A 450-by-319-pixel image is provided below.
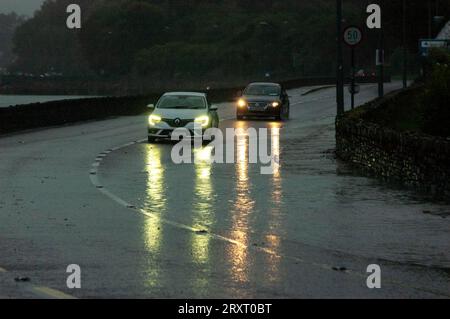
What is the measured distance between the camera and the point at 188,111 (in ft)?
111

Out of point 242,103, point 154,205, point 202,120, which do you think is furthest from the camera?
point 242,103

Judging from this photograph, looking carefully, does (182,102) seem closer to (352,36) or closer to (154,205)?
(352,36)

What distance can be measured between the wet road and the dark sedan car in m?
21.3

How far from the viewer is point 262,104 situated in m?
48.0

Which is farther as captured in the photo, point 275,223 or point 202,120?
point 202,120

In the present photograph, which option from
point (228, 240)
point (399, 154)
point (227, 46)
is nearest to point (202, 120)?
point (399, 154)

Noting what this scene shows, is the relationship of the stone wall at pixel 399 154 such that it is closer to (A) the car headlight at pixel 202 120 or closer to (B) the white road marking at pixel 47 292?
(A) the car headlight at pixel 202 120

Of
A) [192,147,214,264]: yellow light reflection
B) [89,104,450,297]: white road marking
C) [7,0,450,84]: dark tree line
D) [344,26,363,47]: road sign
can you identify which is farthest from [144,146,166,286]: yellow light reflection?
[7,0,450,84]: dark tree line

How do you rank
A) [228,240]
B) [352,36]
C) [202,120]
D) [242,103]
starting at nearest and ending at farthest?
[228,240]
[202,120]
[352,36]
[242,103]

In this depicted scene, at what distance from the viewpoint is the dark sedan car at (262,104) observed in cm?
4791

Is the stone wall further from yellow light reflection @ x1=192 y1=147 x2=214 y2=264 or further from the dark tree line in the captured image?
the dark tree line

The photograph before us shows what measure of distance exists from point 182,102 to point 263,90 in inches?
592
